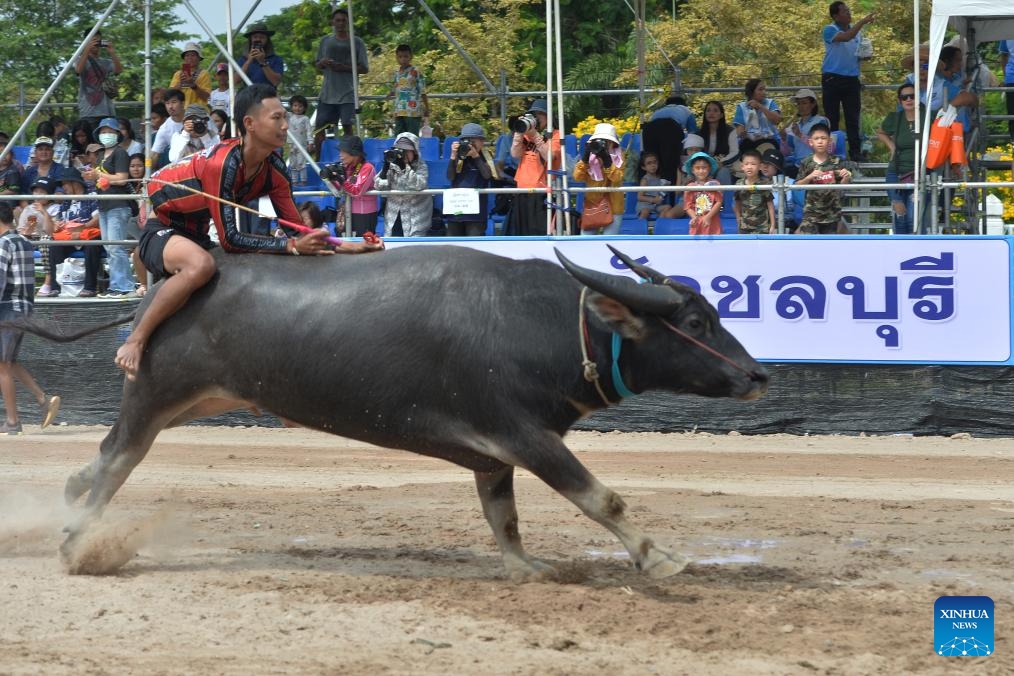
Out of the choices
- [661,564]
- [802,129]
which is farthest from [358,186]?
[661,564]

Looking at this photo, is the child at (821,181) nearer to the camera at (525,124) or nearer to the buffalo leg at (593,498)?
the camera at (525,124)

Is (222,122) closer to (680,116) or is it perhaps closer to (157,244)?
(680,116)

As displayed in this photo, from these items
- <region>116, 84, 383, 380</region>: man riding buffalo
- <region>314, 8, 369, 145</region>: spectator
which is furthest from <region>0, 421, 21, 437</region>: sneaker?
<region>116, 84, 383, 380</region>: man riding buffalo

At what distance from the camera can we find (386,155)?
14.1 metres

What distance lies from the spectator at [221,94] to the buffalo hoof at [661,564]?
10926 millimetres

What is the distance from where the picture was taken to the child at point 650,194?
14.3 m

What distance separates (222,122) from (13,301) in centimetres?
345

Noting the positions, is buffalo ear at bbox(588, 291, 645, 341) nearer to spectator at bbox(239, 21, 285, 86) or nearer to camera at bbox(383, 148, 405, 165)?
camera at bbox(383, 148, 405, 165)

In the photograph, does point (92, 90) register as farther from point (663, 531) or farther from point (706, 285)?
point (663, 531)

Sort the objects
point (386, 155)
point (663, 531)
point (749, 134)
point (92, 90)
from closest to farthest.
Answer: point (663, 531), point (386, 155), point (749, 134), point (92, 90)

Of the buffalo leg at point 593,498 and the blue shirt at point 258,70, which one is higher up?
the blue shirt at point 258,70

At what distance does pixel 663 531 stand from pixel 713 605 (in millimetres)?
1904

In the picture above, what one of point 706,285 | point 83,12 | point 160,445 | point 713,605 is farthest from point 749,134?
point 83,12

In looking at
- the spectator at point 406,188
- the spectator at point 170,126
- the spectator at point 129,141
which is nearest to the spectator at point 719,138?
the spectator at point 406,188
